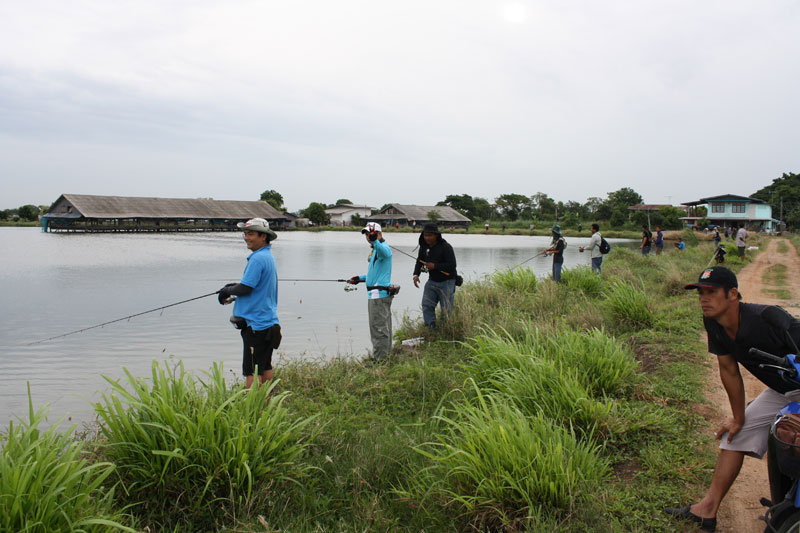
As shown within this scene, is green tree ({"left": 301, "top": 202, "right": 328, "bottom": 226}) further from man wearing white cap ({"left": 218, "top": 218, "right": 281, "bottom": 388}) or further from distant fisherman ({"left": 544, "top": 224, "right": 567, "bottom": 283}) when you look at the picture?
man wearing white cap ({"left": 218, "top": 218, "right": 281, "bottom": 388})

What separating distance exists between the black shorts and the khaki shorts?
12.6 feet

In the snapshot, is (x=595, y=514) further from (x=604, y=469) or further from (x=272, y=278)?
(x=272, y=278)

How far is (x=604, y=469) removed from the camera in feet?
10.9

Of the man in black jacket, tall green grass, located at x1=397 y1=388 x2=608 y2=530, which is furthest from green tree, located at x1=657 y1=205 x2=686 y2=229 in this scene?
tall green grass, located at x1=397 y1=388 x2=608 y2=530

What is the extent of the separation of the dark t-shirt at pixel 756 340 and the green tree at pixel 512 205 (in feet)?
301

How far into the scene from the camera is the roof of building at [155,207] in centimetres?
5888

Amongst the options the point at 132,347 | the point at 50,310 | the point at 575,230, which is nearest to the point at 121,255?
the point at 50,310

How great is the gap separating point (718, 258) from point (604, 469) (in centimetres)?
1868

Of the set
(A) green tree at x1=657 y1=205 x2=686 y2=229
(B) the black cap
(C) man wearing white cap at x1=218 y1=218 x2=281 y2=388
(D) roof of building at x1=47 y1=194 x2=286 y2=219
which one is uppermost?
(D) roof of building at x1=47 y1=194 x2=286 y2=219

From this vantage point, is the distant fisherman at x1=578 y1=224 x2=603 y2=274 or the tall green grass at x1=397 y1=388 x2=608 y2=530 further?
the distant fisherman at x1=578 y1=224 x2=603 y2=274

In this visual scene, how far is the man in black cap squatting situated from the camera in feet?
8.48

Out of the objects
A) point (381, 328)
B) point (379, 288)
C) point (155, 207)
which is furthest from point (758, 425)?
point (155, 207)

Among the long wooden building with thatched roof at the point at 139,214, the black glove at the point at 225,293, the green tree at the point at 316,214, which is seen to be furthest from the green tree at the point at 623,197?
the black glove at the point at 225,293

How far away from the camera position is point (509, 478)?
2996 mm
